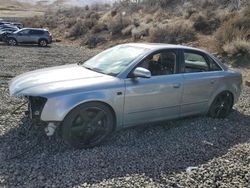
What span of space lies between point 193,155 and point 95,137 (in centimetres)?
147

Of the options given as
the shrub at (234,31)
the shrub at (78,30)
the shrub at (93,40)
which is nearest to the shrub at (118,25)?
the shrub at (93,40)

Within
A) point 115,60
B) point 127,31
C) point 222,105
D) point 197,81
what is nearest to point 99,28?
point 127,31

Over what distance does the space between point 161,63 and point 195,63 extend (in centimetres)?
80

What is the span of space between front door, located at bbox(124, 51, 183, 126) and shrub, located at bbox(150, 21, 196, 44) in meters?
18.3

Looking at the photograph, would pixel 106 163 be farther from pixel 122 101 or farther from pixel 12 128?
pixel 12 128

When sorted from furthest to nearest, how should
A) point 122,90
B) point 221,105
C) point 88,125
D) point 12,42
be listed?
1. point 12,42
2. point 221,105
3. point 122,90
4. point 88,125

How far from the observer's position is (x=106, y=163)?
509 centimetres

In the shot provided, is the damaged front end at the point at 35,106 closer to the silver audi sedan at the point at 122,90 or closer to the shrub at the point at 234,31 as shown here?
the silver audi sedan at the point at 122,90

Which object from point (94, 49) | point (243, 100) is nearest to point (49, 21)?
point (94, 49)

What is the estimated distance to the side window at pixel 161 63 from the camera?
6309 mm

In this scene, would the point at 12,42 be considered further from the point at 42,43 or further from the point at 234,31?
the point at 234,31

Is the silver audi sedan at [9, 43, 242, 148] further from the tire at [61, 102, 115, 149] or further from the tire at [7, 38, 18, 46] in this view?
the tire at [7, 38, 18, 46]

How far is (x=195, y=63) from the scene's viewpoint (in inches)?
275

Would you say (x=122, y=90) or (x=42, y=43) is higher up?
(x=122, y=90)
